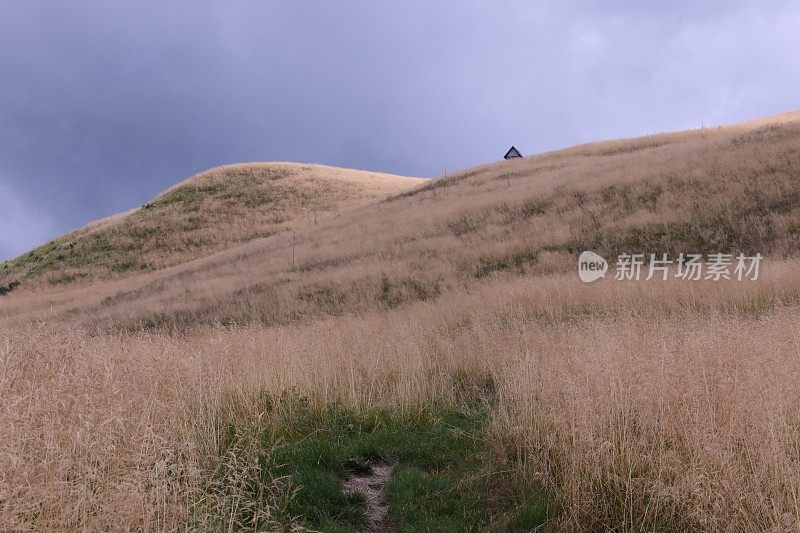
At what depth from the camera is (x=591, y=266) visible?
14.7 meters

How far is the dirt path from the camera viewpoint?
453 centimetres

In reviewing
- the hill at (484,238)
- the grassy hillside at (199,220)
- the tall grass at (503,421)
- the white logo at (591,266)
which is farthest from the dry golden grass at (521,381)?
the grassy hillside at (199,220)

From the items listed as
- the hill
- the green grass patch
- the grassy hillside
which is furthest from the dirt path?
the grassy hillside

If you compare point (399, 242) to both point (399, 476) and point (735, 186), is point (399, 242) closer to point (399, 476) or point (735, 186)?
point (735, 186)

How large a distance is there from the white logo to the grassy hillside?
3023cm

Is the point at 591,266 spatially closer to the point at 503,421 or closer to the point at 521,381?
the point at 521,381

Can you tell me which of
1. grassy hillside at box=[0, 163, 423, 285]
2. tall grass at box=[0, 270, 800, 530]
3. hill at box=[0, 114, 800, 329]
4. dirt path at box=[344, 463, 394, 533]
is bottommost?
dirt path at box=[344, 463, 394, 533]

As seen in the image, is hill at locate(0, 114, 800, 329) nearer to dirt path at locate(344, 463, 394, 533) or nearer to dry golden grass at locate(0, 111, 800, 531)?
dry golden grass at locate(0, 111, 800, 531)

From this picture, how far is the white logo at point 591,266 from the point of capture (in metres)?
13.3

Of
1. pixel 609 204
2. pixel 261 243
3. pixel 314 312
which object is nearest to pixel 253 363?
pixel 314 312

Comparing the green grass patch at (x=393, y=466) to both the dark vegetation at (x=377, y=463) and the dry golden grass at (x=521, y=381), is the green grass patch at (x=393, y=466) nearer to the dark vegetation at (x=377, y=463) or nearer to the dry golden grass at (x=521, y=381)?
the dark vegetation at (x=377, y=463)

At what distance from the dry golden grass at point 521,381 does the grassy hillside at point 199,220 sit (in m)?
26.7

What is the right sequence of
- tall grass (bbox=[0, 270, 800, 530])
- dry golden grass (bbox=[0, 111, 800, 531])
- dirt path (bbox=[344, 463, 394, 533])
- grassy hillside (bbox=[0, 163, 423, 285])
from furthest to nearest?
grassy hillside (bbox=[0, 163, 423, 285]) → dirt path (bbox=[344, 463, 394, 533]) → dry golden grass (bbox=[0, 111, 800, 531]) → tall grass (bbox=[0, 270, 800, 530])

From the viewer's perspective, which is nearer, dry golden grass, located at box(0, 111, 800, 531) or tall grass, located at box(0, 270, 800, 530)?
tall grass, located at box(0, 270, 800, 530)
